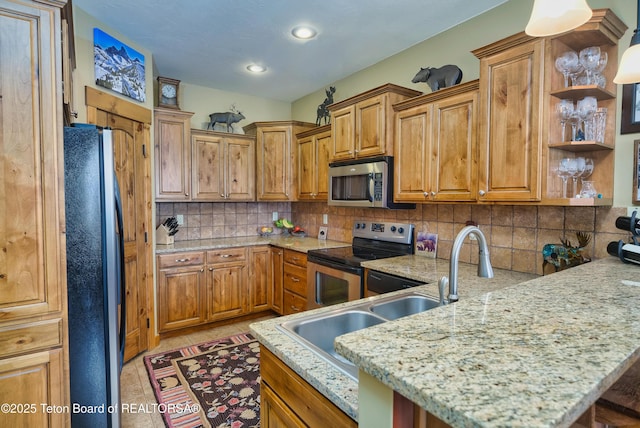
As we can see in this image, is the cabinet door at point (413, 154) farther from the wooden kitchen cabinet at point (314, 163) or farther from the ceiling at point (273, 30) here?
the wooden kitchen cabinet at point (314, 163)

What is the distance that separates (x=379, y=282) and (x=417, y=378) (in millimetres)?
1931

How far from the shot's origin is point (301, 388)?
3.38ft

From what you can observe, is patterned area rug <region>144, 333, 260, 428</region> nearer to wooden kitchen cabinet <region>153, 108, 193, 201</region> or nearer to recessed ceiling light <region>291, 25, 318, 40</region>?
wooden kitchen cabinet <region>153, 108, 193, 201</region>

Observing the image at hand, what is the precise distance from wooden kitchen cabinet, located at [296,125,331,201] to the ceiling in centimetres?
66

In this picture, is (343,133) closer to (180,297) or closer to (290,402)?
(180,297)

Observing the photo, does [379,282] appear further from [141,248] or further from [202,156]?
[202,156]

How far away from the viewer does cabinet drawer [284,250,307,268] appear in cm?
340

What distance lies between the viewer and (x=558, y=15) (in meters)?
1.06

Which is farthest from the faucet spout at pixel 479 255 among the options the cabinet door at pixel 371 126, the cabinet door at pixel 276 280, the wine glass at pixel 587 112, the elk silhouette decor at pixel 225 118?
the elk silhouette decor at pixel 225 118

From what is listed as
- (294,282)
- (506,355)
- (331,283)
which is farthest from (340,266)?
(506,355)

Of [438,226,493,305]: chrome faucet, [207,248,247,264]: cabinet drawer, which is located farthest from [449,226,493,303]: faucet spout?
[207,248,247,264]: cabinet drawer

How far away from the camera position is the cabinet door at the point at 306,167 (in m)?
3.79

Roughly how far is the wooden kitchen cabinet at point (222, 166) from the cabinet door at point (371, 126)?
1605mm

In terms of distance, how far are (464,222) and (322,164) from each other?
165 centimetres
